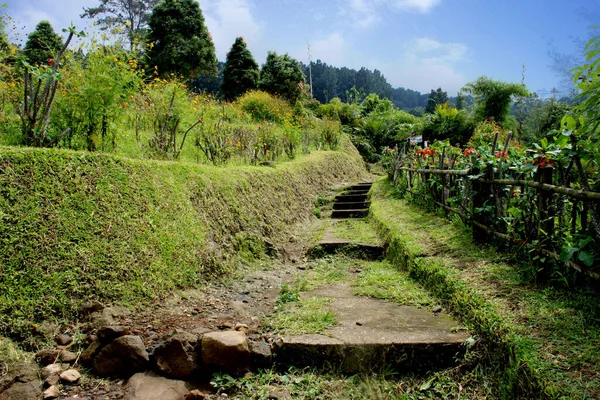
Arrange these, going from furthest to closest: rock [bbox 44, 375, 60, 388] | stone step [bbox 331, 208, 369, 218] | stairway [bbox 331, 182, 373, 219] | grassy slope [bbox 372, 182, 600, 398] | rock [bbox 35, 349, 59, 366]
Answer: stairway [bbox 331, 182, 373, 219]
stone step [bbox 331, 208, 369, 218]
rock [bbox 35, 349, 59, 366]
rock [bbox 44, 375, 60, 388]
grassy slope [bbox 372, 182, 600, 398]

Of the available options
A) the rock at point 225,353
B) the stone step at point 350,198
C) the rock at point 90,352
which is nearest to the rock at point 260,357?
the rock at point 225,353

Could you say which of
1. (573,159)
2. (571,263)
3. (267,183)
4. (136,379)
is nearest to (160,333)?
(136,379)

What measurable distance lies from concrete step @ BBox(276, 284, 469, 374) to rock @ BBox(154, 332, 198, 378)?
60 centimetres

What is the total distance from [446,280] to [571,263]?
3.18 ft

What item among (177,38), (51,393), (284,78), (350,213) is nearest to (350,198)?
(350,213)

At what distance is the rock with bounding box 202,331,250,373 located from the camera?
7.86ft

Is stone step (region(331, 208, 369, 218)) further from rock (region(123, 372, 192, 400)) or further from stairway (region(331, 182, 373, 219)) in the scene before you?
rock (region(123, 372, 192, 400))

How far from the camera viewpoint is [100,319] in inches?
97.5

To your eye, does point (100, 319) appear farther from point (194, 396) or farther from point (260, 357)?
point (260, 357)

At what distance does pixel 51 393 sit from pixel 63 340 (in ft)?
1.32

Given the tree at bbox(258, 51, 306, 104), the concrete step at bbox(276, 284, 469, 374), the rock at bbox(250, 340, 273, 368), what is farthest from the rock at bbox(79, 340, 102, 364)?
the tree at bbox(258, 51, 306, 104)

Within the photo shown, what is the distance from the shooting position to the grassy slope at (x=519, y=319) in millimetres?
1734

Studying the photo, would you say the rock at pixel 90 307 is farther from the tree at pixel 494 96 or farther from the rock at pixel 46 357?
the tree at pixel 494 96

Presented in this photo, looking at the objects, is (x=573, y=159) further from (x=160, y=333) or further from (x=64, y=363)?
(x=64, y=363)
